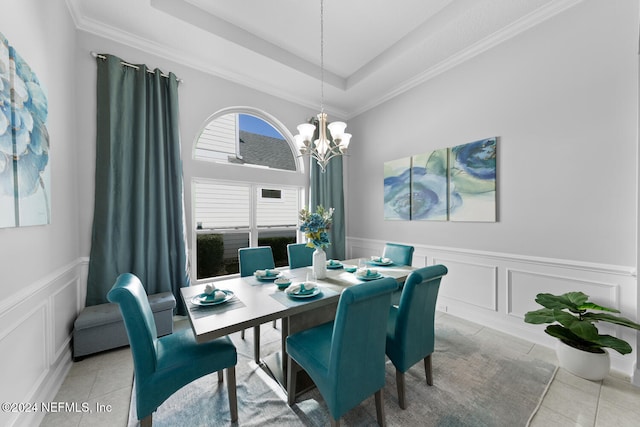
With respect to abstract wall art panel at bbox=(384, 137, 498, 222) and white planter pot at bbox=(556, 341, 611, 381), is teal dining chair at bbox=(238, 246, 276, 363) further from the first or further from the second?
white planter pot at bbox=(556, 341, 611, 381)

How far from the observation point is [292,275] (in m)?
2.23

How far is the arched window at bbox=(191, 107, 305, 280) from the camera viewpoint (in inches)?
125

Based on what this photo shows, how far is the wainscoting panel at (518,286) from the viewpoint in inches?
75.2

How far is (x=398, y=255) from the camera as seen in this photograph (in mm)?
2762

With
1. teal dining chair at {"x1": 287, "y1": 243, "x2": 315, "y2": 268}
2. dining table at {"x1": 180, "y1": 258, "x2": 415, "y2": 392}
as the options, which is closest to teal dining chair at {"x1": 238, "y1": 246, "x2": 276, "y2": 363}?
teal dining chair at {"x1": 287, "y1": 243, "x2": 315, "y2": 268}

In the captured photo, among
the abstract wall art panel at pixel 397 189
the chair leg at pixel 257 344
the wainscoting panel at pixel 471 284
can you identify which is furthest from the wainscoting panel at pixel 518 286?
the chair leg at pixel 257 344

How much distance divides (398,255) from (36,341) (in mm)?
3049

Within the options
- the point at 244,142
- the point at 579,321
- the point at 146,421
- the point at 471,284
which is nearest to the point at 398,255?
the point at 471,284

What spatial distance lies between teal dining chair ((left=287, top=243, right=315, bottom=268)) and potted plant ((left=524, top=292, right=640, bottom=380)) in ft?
7.06

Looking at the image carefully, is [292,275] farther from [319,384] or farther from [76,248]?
[76,248]

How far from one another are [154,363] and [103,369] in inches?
49.6

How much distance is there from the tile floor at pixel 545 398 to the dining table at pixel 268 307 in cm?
86

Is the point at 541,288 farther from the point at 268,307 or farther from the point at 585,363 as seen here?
the point at 268,307

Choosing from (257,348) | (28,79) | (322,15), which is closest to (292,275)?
(257,348)
